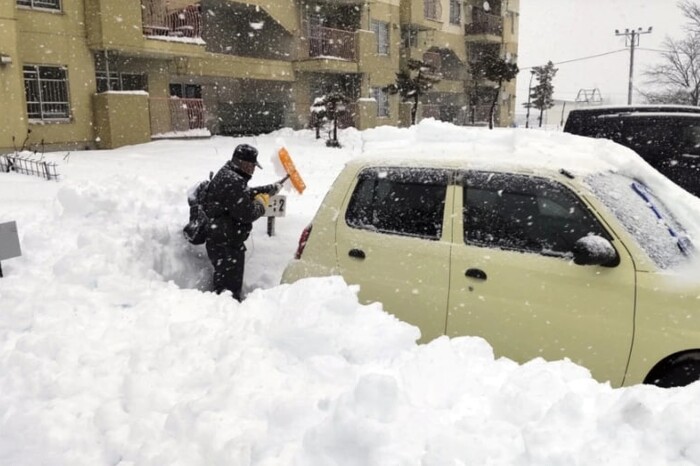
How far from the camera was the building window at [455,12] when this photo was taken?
36.8 meters

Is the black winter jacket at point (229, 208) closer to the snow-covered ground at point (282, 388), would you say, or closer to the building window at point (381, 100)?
the snow-covered ground at point (282, 388)

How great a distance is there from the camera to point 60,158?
14.3 meters

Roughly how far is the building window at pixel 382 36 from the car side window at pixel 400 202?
2695cm

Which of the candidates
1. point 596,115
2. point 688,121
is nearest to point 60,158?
point 596,115

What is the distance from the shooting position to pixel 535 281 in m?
3.46

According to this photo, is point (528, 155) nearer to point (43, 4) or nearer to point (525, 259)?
point (525, 259)

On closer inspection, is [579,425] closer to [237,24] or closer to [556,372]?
[556,372]

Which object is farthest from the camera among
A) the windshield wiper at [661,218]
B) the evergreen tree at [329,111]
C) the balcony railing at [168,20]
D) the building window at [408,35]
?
the building window at [408,35]

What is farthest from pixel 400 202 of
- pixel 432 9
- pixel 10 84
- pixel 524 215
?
pixel 432 9

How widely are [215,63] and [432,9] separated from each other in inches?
669

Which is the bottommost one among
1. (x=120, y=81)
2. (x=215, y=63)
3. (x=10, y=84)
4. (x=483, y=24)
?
(x=10, y=84)

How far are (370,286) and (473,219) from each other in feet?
2.77

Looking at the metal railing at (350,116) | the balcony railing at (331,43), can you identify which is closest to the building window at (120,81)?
the balcony railing at (331,43)

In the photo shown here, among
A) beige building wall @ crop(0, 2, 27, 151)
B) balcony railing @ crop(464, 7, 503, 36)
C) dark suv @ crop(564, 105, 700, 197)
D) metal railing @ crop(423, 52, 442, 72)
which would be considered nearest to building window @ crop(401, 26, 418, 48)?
metal railing @ crop(423, 52, 442, 72)
